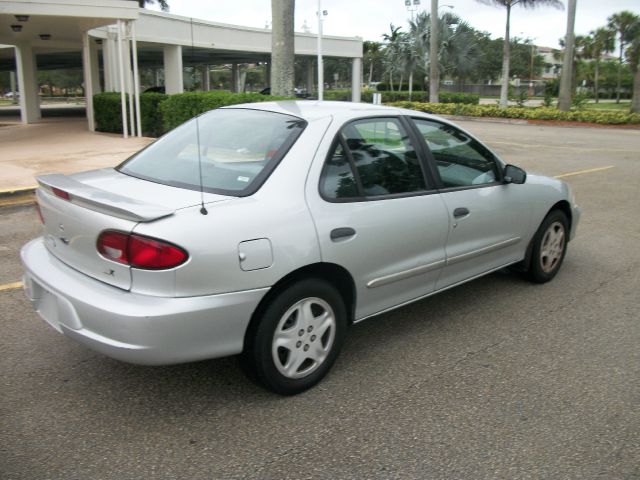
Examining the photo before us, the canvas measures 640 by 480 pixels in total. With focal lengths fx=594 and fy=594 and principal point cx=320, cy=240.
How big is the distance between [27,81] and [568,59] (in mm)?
23307

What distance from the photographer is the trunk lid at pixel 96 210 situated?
2867 mm

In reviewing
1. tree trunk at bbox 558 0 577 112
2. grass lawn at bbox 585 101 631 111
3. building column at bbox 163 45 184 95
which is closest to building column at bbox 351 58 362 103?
tree trunk at bbox 558 0 577 112

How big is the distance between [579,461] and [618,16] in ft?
231

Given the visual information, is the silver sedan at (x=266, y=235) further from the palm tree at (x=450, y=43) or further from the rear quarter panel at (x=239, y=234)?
the palm tree at (x=450, y=43)

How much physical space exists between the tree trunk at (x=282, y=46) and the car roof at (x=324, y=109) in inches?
410

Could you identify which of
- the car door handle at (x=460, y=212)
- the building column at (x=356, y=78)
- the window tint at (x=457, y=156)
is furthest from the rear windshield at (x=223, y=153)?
the building column at (x=356, y=78)

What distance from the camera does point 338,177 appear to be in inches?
138

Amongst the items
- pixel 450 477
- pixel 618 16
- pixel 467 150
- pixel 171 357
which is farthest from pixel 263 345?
pixel 618 16

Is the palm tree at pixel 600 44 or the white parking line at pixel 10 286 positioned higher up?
the palm tree at pixel 600 44

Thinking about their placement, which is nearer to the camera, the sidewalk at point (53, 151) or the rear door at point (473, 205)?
the rear door at point (473, 205)

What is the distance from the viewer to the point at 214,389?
336cm

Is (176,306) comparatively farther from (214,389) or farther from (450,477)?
(450,477)

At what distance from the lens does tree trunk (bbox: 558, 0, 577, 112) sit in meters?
27.2

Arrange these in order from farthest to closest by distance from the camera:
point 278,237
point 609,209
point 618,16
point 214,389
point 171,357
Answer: point 618,16 → point 609,209 → point 214,389 → point 278,237 → point 171,357
